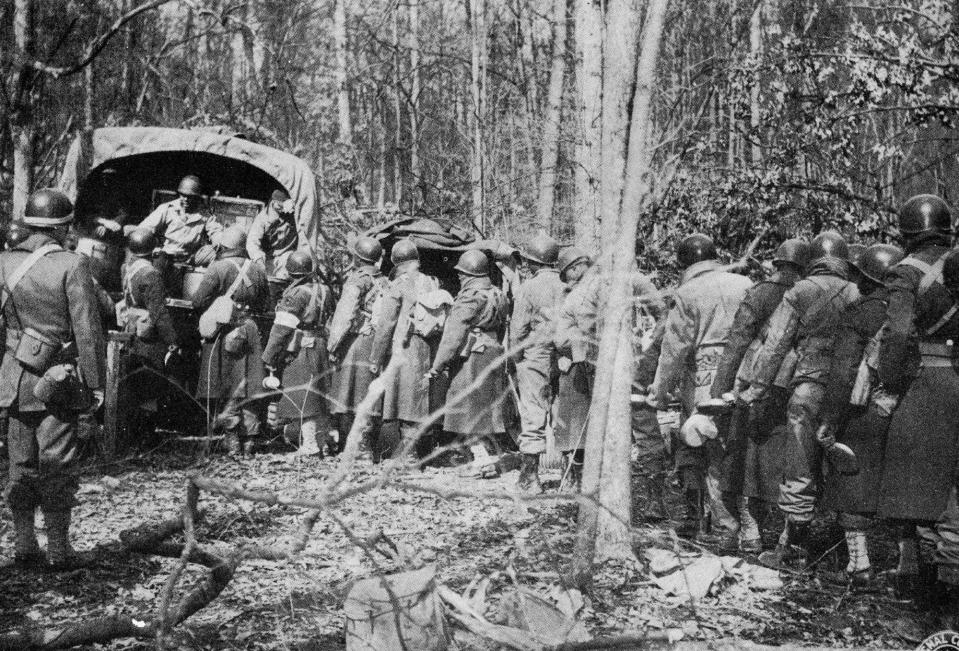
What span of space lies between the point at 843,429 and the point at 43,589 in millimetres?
5234

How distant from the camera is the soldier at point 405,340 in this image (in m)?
9.89

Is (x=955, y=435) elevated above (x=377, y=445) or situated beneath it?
elevated above

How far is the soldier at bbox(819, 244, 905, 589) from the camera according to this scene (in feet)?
19.7

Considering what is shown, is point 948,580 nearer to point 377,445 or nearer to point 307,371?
point 377,445

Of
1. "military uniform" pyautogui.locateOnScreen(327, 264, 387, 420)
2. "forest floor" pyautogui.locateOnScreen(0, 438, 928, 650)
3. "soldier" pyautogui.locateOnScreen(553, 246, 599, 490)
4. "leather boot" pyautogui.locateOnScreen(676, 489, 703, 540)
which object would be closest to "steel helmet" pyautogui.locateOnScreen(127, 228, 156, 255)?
"military uniform" pyautogui.locateOnScreen(327, 264, 387, 420)

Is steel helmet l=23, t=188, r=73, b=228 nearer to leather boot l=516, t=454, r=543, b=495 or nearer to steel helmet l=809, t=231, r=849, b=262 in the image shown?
leather boot l=516, t=454, r=543, b=495

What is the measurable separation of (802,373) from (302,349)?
5.84 meters

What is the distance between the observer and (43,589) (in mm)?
5539

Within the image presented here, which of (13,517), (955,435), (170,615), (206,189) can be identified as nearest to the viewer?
(170,615)

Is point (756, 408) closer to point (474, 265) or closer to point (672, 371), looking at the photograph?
point (672, 371)

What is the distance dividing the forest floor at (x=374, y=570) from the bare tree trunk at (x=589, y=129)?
3154mm

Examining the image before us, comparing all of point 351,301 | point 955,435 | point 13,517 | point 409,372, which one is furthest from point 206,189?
point 955,435

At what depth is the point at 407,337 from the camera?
33.0ft

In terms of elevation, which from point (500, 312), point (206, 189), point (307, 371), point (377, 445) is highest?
point (206, 189)
